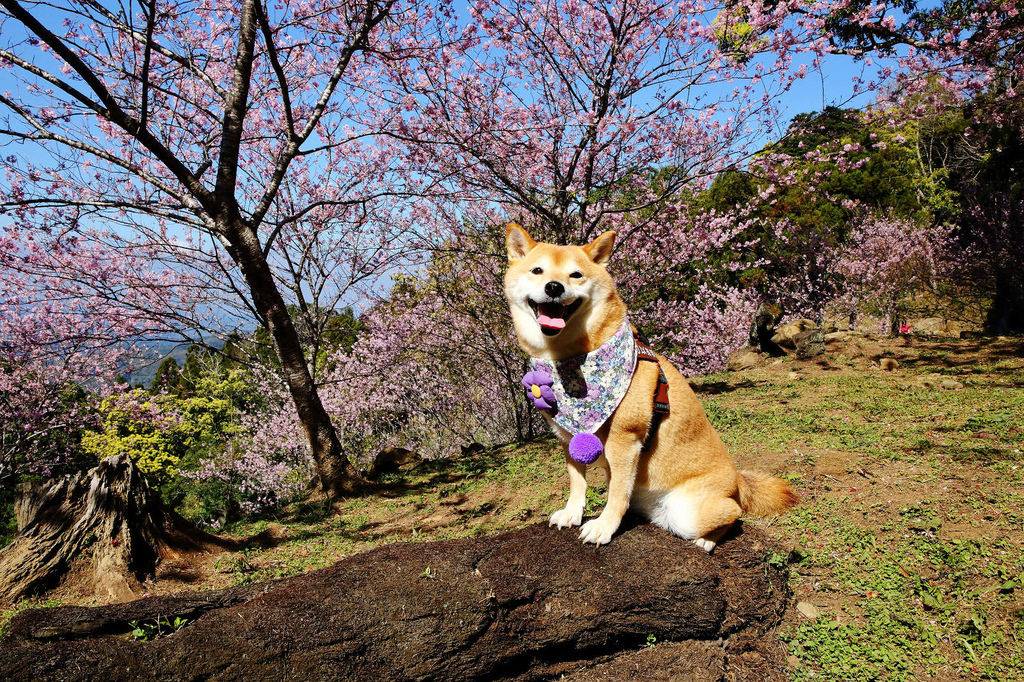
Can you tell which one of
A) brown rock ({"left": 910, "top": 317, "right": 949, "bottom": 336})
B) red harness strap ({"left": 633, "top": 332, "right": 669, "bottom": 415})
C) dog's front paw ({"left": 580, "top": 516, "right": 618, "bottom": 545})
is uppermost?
red harness strap ({"left": 633, "top": 332, "right": 669, "bottom": 415})

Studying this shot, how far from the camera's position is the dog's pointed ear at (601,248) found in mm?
2697

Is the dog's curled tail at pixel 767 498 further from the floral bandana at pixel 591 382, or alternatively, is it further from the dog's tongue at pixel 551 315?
the dog's tongue at pixel 551 315

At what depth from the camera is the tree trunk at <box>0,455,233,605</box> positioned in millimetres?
4070

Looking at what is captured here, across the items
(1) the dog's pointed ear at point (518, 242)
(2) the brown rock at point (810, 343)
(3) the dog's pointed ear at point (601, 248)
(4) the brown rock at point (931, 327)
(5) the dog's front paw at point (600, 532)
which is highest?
(1) the dog's pointed ear at point (518, 242)

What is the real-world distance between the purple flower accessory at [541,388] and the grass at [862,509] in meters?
1.68

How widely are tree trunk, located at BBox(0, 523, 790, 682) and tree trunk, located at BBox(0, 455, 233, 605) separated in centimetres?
259

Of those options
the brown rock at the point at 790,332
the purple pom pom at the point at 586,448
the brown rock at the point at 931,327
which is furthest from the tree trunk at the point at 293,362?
the brown rock at the point at 931,327

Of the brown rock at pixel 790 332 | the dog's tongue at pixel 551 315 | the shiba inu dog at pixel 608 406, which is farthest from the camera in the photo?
the brown rock at pixel 790 332

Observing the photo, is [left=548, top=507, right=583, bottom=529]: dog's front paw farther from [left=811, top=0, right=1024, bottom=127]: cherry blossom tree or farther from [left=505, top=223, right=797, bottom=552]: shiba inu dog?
[left=811, top=0, right=1024, bottom=127]: cherry blossom tree

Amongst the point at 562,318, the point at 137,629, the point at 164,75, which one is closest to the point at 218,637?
the point at 137,629

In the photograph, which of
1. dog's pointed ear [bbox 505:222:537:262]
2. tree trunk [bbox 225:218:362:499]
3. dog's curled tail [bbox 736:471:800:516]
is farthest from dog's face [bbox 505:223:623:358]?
tree trunk [bbox 225:218:362:499]

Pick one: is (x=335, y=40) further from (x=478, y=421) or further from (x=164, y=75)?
(x=478, y=421)

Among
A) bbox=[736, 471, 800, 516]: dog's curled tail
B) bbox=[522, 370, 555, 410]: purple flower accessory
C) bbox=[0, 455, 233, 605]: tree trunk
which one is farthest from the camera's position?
bbox=[0, 455, 233, 605]: tree trunk

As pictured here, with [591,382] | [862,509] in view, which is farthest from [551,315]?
[862,509]
